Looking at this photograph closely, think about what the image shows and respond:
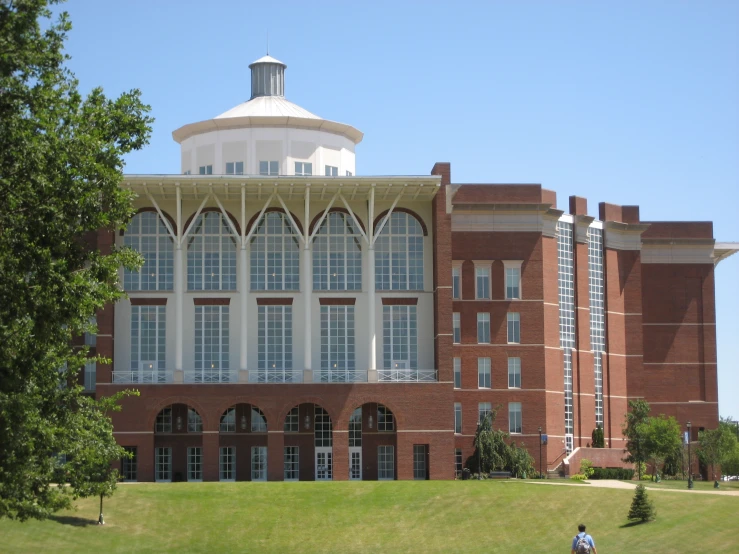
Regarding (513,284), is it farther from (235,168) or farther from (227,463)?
(227,463)

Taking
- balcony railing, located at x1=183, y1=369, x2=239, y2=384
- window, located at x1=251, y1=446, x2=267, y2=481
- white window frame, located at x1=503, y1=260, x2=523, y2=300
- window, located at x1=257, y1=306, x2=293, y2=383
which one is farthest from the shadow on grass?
white window frame, located at x1=503, y1=260, x2=523, y2=300

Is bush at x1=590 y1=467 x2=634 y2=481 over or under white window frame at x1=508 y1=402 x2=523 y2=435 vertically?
under

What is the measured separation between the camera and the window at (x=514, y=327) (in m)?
79.0

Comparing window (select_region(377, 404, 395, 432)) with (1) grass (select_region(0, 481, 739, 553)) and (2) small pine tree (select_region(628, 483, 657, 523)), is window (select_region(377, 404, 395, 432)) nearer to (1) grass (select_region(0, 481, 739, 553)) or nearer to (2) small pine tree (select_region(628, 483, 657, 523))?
(1) grass (select_region(0, 481, 739, 553))

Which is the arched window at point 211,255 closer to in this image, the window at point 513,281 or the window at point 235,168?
the window at point 235,168

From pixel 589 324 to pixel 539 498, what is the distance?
26.3m

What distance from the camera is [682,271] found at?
8856 cm

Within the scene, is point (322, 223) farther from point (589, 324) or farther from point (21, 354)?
point (21, 354)

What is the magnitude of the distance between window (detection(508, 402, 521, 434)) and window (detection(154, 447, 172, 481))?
19723mm

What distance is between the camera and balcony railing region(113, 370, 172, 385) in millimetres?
70750

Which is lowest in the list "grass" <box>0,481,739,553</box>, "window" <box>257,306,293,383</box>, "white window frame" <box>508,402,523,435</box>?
"grass" <box>0,481,739,553</box>

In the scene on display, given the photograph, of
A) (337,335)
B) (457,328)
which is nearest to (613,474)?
(457,328)

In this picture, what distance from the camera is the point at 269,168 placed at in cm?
7912

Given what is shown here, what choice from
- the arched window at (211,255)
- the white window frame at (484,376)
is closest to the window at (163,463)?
the arched window at (211,255)
